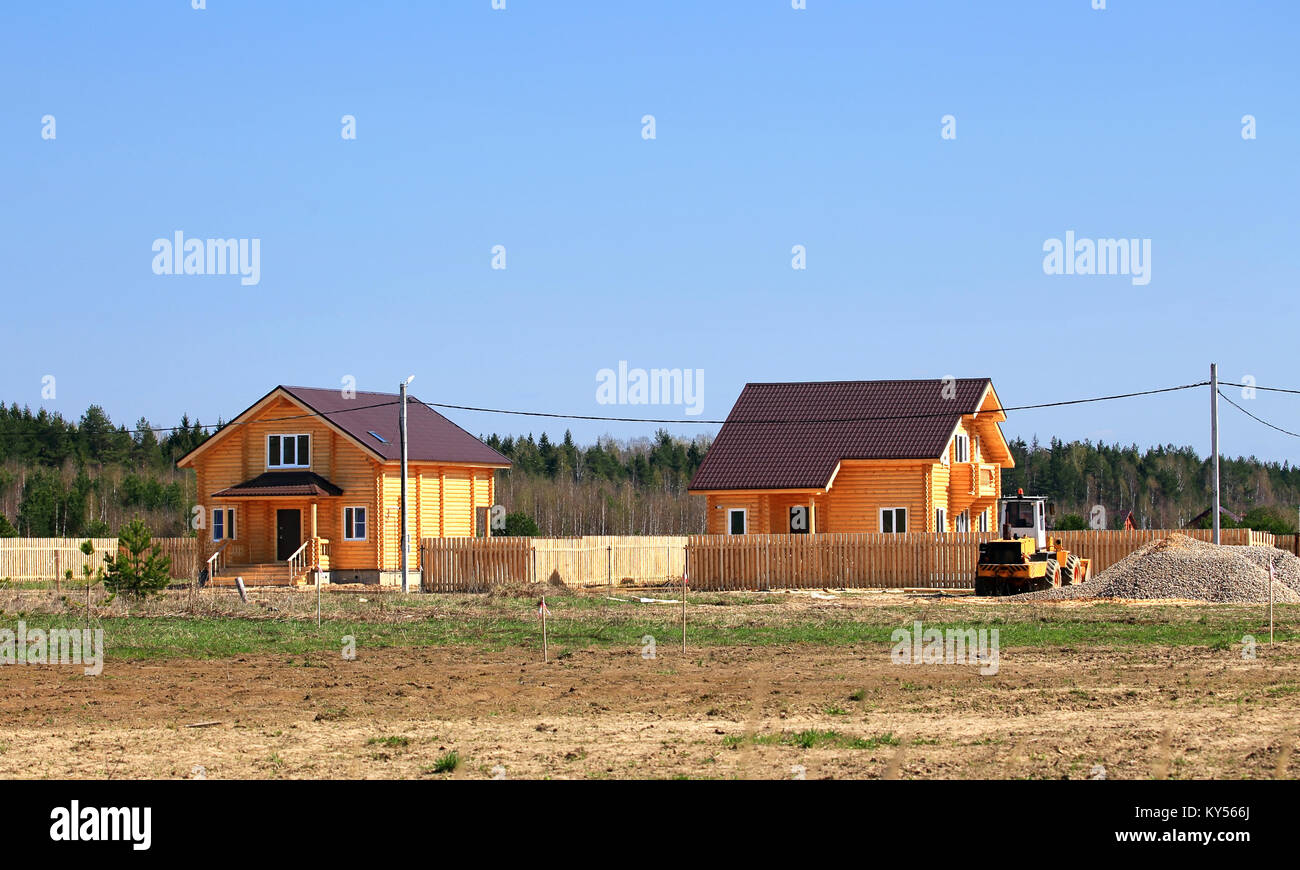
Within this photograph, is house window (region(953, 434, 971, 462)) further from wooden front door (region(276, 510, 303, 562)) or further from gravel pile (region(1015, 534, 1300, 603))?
wooden front door (region(276, 510, 303, 562))

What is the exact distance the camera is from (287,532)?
50.0 meters

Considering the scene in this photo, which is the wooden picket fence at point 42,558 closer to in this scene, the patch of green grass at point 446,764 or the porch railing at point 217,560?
the porch railing at point 217,560

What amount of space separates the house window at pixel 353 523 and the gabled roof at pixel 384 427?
2.44 metres

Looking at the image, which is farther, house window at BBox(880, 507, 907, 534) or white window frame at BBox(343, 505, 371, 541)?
white window frame at BBox(343, 505, 371, 541)

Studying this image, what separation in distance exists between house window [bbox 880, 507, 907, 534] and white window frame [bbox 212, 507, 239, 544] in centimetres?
2231

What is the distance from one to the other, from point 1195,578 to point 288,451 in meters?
30.0

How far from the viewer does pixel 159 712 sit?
51.2ft

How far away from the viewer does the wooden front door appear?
4988 centimetres

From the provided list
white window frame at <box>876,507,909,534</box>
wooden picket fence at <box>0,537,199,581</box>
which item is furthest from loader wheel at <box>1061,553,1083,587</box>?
wooden picket fence at <box>0,537,199,581</box>

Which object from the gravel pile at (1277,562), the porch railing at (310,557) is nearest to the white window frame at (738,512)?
the porch railing at (310,557)

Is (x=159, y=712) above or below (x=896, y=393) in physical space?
below
